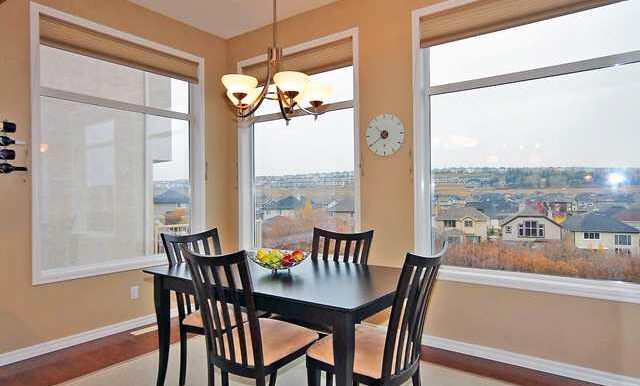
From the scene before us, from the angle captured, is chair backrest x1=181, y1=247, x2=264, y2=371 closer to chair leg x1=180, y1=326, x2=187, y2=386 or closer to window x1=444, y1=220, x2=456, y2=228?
chair leg x1=180, y1=326, x2=187, y2=386

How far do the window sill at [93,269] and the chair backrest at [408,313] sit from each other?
287 cm

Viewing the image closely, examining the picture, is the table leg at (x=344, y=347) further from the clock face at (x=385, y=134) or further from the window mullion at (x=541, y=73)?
the window mullion at (x=541, y=73)

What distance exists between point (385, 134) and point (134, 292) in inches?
111

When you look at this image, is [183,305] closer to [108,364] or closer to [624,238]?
[108,364]

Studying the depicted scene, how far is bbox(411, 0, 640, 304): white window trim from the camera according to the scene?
275 centimetres

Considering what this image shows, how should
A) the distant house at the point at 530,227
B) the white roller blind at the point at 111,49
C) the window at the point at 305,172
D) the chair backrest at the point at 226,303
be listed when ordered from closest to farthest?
the chair backrest at the point at 226,303, the distant house at the point at 530,227, the white roller blind at the point at 111,49, the window at the point at 305,172

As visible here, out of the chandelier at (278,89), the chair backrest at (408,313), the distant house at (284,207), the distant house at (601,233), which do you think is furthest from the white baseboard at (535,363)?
the chandelier at (278,89)

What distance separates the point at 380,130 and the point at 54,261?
304 centimetres

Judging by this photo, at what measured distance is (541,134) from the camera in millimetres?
2996

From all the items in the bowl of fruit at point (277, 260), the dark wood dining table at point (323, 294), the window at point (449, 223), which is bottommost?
the dark wood dining table at point (323, 294)

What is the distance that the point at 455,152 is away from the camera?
11.1ft

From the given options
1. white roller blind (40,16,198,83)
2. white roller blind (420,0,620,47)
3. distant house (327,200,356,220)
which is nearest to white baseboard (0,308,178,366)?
distant house (327,200,356,220)

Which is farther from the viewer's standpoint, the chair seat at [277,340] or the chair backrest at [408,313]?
the chair seat at [277,340]

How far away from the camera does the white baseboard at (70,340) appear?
308 cm
